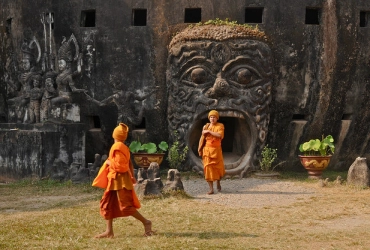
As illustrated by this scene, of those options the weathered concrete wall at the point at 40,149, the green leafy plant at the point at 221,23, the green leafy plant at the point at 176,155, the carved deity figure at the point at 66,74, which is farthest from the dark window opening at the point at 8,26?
the green leafy plant at the point at 176,155

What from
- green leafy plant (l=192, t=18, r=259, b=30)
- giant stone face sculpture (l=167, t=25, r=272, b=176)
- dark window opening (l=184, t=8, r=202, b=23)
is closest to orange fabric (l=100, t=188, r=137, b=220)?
giant stone face sculpture (l=167, t=25, r=272, b=176)

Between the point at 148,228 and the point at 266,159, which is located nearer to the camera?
the point at 148,228

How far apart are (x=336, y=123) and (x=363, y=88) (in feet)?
2.95

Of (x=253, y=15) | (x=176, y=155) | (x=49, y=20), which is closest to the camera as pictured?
(x=176, y=155)

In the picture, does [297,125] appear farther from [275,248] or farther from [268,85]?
[275,248]

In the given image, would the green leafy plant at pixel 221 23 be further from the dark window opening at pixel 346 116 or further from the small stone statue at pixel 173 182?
the small stone statue at pixel 173 182

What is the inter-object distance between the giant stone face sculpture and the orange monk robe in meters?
1.87

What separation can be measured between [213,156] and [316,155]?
9.29ft

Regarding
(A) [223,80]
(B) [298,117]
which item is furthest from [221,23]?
(B) [298,117]

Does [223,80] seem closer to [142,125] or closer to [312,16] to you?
[142,125]

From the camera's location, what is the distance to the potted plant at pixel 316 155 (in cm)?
1192

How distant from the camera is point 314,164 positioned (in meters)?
11.9

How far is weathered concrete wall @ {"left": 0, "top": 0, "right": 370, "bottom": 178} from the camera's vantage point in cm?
1259

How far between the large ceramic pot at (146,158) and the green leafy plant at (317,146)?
2.72m
